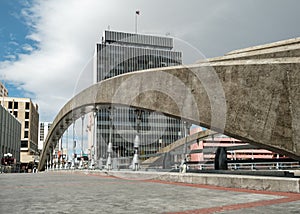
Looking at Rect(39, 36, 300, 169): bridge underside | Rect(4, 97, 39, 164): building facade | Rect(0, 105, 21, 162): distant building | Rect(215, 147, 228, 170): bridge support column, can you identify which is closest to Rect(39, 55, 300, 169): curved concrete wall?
Rect(39, 36, 300, 169): bridge underside

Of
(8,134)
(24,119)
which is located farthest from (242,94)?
(24,119)

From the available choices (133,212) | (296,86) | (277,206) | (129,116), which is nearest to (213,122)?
(296,86)

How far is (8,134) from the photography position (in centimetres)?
7212

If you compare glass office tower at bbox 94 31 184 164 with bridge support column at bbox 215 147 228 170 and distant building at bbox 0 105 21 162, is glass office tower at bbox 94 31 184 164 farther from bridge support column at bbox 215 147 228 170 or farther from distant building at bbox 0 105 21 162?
bridge support column at bbox 215 147 228 170

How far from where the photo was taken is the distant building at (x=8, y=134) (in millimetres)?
66562

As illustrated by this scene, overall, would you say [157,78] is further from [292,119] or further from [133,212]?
[133,212]

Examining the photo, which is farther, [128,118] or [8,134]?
[128,118]

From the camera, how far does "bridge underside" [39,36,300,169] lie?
9.25 m

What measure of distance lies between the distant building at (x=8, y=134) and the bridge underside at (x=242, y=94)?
2343 inches

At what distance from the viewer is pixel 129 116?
302 feet

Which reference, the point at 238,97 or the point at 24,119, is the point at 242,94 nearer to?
the point at 238,97

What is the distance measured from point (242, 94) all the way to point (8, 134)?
7105 centimetres

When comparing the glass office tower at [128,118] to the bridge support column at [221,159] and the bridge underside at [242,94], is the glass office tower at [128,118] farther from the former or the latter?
the bridge underside at [242,94]

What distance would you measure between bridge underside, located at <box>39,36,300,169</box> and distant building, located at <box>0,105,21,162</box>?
59.5 meters
